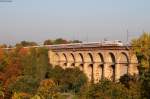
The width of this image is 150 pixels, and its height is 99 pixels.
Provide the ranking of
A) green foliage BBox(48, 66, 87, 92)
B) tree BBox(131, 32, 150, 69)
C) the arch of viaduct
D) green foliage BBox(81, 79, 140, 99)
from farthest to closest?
the arch of viaduct → green foliage BBox(48, 66, 87, 92) → tree BBox(131, 32, 150, 69) → green foliage BBox(81, 79, 140, 99)

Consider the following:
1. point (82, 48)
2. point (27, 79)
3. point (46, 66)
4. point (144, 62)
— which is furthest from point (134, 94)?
point (82, 48)

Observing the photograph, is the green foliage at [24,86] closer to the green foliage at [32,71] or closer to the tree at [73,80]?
Answer: the green foliage at [32,71]

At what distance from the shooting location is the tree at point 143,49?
27.8 meters

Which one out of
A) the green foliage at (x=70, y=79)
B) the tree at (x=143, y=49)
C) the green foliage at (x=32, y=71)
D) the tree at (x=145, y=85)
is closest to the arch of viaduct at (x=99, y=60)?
the green foliage at (x=70, y=79)

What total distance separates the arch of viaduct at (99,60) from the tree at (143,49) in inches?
262

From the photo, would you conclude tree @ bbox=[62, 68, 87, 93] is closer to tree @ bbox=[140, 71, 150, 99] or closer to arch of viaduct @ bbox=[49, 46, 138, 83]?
arch of viaduct @ bbox=[49, 46, 138, 83]

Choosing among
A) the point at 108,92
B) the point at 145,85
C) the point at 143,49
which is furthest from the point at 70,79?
the point at 108,92

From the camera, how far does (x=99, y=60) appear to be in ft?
152

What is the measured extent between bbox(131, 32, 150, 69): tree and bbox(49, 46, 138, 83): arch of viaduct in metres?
6.66

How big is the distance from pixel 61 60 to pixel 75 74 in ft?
48.5

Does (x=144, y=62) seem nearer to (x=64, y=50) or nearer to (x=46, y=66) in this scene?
(x=46, y=66)

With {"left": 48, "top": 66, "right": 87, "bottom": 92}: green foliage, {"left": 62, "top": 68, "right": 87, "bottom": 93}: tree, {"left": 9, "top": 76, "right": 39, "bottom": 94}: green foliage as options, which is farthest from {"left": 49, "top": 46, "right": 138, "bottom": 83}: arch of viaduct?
{"left": 9, "top": 76, "right": 39, "bottom": 94}: green foliage

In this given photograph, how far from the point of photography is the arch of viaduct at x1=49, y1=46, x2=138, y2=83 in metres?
41.4

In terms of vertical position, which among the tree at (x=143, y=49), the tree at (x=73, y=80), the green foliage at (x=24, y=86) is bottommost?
the tree at (x=73, y=80)
